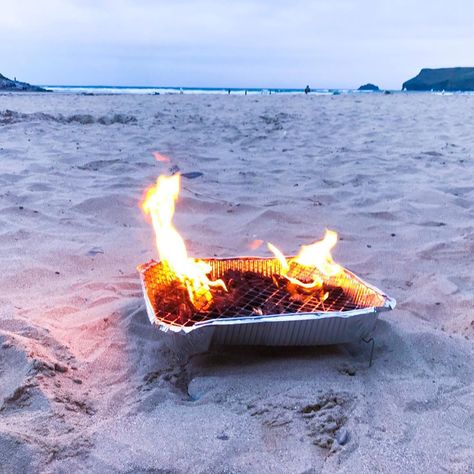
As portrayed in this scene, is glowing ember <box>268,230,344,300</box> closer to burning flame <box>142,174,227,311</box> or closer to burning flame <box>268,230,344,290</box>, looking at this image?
burning flame <box>268,230,344,290</box>

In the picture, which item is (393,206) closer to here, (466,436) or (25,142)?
(466,436)

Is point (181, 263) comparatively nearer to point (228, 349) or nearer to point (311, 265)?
point (228, 349)

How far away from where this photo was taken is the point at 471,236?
410 centimetres

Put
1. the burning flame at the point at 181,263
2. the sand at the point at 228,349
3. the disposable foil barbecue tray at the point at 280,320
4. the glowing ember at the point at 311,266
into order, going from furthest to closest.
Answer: the glowing ember at the point at 311,266 < the burning flame at the point at 181,263 < the disposable foil barbecue tray at the point at 280,320 < the sand at the point at 228,349

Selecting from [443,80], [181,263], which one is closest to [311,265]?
[181,263]

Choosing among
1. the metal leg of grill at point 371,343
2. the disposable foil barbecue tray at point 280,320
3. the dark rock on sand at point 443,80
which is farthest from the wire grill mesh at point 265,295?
the dark rock on sand at point 443,80

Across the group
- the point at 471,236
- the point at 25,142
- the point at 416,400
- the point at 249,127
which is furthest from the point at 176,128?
the point at 416,400

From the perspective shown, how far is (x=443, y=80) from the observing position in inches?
3206

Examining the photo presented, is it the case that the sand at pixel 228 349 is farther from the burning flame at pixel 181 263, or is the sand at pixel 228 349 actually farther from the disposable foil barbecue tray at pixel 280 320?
the burning flame at pixel 181 263

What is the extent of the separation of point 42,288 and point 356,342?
1.83m

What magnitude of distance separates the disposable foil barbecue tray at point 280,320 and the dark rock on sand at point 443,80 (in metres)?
78.8

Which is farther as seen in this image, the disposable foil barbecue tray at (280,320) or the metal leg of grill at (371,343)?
the metal leg of grill at (371,343)

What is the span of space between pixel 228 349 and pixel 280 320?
1.12 ft

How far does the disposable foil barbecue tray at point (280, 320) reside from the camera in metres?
2.19
